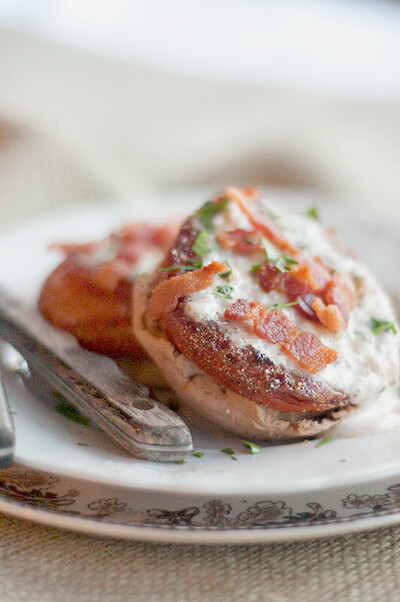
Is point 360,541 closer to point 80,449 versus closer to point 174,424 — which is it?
point 174,424

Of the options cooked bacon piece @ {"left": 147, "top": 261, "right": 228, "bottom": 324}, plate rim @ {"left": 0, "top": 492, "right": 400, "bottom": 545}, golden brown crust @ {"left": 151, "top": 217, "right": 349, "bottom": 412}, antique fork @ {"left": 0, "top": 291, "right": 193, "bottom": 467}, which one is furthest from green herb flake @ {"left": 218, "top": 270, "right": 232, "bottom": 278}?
plate rim @ {"left": 0, "top": 492, "right": 400, "bottom": 545}

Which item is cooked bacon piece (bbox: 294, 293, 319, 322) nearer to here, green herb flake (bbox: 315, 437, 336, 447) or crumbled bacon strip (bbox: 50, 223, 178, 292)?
green herb flake (bbox: 315, 437, 336, 447)

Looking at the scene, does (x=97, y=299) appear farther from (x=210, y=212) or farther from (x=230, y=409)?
(x=230, y=409)

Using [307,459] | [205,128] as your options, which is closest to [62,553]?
[307,459]

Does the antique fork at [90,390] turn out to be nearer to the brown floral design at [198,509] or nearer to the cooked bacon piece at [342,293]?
the brown floral design at [198,509]

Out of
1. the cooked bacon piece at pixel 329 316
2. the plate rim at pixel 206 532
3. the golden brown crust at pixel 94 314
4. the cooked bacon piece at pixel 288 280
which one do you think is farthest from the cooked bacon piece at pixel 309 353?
the golden brown crust at pixel 94 314

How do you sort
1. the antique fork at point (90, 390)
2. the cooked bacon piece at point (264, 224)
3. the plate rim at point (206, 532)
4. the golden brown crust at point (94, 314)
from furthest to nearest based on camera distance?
1. the golden brown crust at point (94, 314)
2. the cooked bacon piece at point (264, 224)
3. the antique fork at point (90, 390)
4. the plate rim at point (206, 532)
